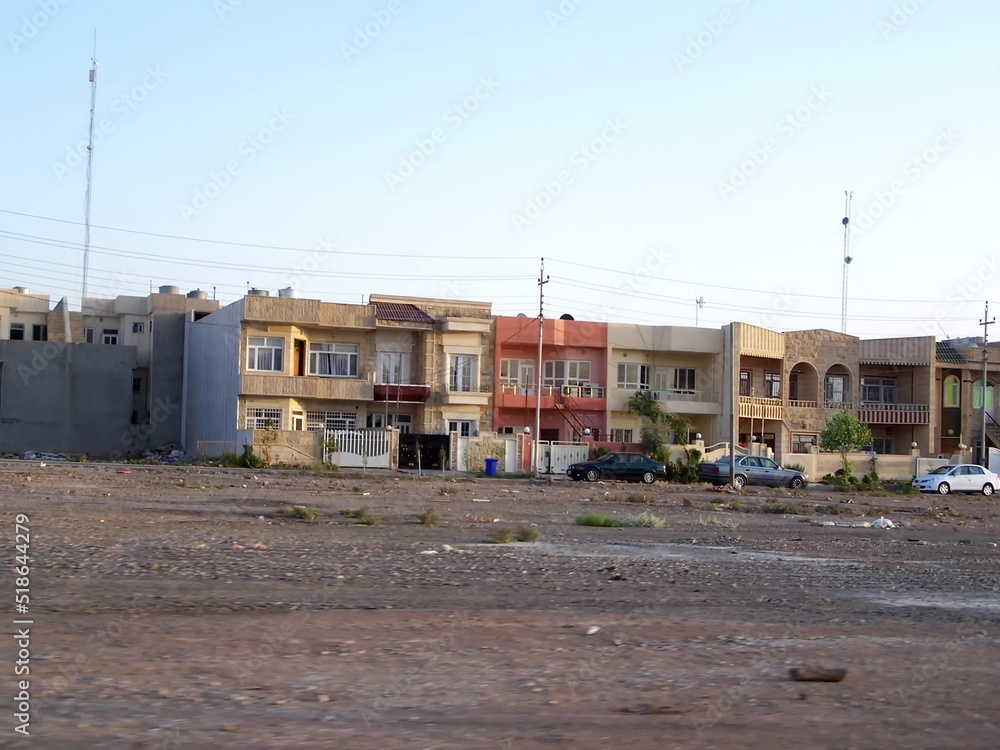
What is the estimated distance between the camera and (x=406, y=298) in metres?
56.3

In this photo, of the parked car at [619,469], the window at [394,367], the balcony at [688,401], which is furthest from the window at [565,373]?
the parked car at [619,469]

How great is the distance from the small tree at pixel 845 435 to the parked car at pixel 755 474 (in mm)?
8500

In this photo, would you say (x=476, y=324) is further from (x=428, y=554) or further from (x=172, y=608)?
(x=172, y=608)

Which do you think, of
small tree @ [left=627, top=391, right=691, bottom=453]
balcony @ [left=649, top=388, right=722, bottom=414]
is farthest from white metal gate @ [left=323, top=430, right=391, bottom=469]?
balcony @ [left=649, top=388, right=722, bottom=414]

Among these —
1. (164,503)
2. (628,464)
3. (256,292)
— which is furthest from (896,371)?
(164,503)

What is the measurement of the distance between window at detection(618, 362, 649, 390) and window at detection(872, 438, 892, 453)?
1654cm

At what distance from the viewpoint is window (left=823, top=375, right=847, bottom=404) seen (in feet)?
198

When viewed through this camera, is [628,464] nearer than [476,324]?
Yes

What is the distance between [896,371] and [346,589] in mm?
58178

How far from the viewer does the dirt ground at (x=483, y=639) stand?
20.9ft

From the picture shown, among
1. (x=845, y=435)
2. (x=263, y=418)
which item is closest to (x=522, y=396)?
(x=263, y=418)

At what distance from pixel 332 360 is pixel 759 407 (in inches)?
973

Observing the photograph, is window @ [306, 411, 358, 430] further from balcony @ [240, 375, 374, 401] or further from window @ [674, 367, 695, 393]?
window @ [674, 367, 695, 393]

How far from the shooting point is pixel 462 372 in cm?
5441
